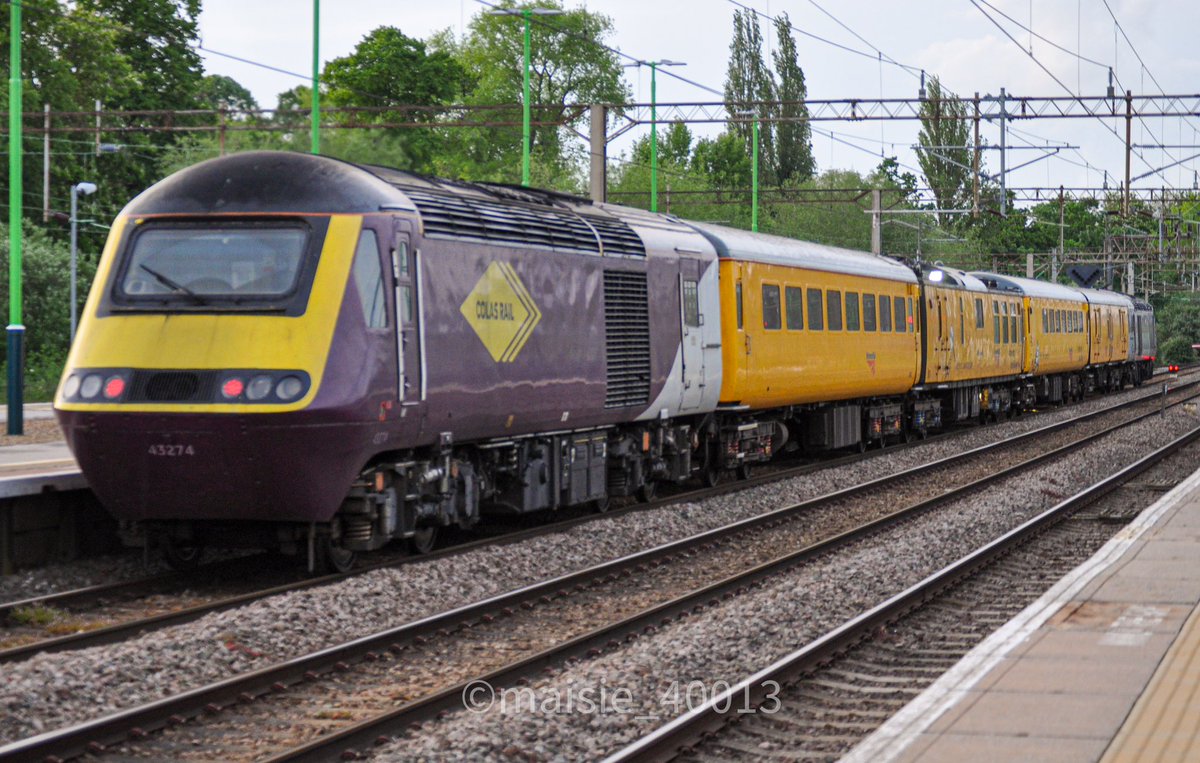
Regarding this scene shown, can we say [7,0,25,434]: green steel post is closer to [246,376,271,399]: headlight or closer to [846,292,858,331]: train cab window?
[846,292,858,331]: train cab window

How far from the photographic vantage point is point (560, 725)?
7914mm

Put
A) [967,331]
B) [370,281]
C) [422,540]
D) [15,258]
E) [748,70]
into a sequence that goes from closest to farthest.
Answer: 1. [370,281]
2. [422,540]
3. [15,258]
4. [967,331]
5. [748,70]

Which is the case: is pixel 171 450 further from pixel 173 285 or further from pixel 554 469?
pixel 554 469

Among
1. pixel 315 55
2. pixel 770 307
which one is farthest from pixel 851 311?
pixel 315 55

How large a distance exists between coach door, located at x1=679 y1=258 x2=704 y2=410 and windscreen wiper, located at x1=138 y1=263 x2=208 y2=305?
7641 mm

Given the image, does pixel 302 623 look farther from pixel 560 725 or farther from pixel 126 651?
pixel 560 725

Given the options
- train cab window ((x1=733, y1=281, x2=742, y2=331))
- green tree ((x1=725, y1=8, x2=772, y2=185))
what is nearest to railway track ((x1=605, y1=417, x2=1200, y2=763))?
train cab window ((x1=733, y1=281, x2=742, y2=331))

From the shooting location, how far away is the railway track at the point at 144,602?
33.1 ft

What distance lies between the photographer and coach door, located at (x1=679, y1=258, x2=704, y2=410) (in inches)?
723

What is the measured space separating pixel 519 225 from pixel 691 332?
4499mm

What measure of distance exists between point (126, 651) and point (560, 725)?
2.93 m

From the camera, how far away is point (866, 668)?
32.3ft

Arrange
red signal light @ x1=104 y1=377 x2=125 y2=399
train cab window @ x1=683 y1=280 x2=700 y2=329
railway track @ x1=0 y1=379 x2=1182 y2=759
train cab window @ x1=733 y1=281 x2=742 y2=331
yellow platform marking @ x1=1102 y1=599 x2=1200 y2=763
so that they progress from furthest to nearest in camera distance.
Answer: train cab window @ x1=733 y1=281 x2=742 y2=331, train cab window @ x1=683 y1=280 x2=700 y2=329, red signal light @ x1=104 y1=377 x2=125 y2=399, railway track @ x1=0 y1=379 x2=1182 y2=759, yellow platform marking @ x1=1102 y1=599 x2=1200 y2=763

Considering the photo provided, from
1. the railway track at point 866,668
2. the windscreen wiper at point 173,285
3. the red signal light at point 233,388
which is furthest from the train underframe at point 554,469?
the railway track at point 866,668
